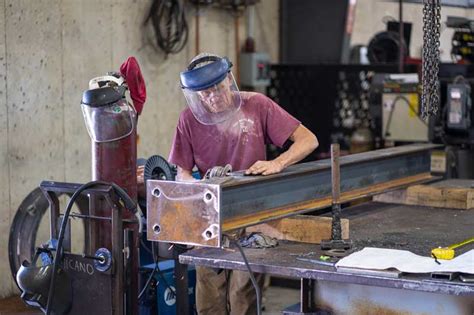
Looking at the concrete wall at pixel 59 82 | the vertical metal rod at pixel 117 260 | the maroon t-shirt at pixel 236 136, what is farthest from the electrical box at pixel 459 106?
the vertical metal rod at pixel 117 260

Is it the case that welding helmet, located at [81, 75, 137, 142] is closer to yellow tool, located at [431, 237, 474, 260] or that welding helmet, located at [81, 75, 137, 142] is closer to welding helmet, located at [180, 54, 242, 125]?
welding helmet, located at [180, 54, 242, 125]

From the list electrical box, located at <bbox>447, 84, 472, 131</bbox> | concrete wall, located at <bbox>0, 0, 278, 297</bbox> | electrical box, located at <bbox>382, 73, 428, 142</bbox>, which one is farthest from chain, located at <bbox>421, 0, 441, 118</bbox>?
concrete wall, located at <bbox>0, 0, 278, 297</bbox>

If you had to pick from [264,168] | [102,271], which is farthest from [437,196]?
[102,271]

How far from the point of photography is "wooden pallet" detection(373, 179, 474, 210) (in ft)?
11.2

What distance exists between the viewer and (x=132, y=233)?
121 inches

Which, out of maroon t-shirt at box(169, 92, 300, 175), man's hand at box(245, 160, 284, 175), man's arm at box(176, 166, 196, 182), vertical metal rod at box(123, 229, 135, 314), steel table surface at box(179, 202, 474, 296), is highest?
maroon t-shirt at box(169, 92, 300, 175)

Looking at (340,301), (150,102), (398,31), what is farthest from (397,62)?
(340,301)

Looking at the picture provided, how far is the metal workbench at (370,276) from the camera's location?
227 centimetres

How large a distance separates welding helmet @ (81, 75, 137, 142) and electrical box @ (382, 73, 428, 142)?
7.76 feet

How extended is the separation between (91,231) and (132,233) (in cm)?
17

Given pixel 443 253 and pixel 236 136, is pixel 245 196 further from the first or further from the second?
pixel 443 253

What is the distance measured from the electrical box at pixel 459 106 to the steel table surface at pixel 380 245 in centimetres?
145

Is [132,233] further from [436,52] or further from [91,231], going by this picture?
[436,52]

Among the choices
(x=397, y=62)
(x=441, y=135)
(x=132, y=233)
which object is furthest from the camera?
(x=397, y=62)
